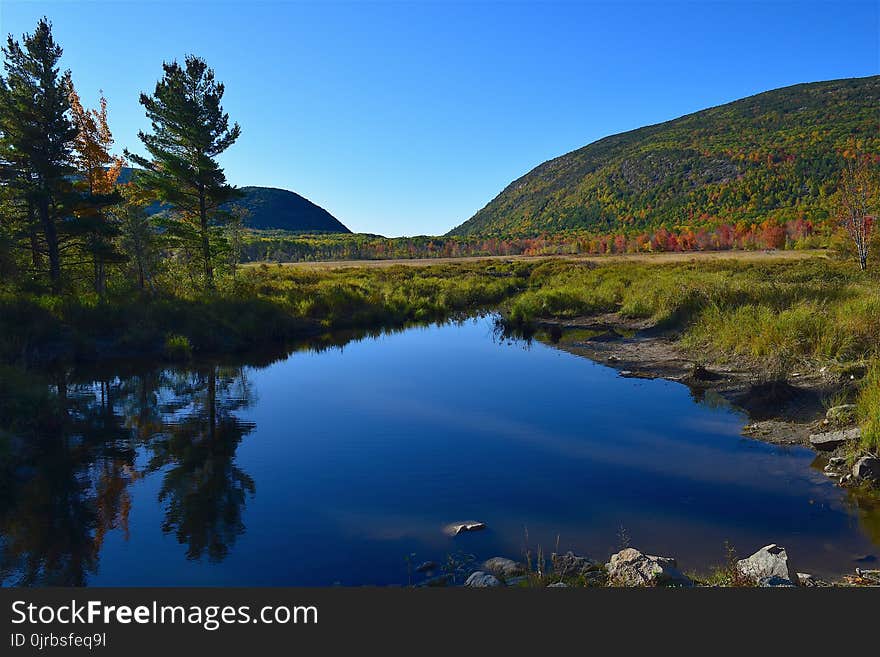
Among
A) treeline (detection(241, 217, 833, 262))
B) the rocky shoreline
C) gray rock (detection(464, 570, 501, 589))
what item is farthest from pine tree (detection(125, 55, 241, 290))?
treeline (detection(241, 217, 833, 262))

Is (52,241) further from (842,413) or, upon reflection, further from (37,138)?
(842,413)

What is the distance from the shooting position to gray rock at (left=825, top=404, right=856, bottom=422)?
9828 millimetres

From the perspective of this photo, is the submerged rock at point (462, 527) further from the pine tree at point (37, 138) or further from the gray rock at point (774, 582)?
the pine tree at point (37, 138)

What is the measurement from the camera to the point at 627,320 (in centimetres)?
2550

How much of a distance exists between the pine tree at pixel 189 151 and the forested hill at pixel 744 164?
104566 mm

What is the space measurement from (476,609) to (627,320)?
22.8 metres

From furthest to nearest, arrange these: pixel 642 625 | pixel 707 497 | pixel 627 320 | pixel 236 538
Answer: pixel 627 320 → pixel 707 497 → pixel 236 538 → pixel 642 625

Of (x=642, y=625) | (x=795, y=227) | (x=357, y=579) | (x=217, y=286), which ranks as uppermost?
(x=795, y=227)

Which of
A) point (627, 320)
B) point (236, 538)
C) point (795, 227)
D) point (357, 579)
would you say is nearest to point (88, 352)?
point (236, 538)

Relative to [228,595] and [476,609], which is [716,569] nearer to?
[476,609]

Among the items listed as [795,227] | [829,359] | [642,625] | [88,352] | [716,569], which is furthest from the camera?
[795,227]

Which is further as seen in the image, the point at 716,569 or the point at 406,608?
the point at 716,569

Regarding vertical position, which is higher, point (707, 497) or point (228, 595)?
point (228, 595)

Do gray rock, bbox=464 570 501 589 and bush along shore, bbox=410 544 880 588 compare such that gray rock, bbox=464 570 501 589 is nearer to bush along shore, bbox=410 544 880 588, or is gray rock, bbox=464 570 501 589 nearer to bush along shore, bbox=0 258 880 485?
bush along shore, bbox=410 544 880 588
